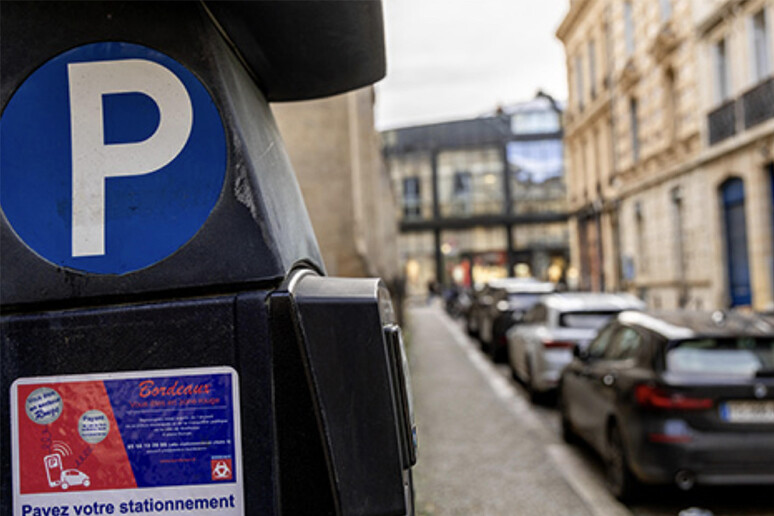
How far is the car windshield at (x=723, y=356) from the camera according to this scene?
579cm

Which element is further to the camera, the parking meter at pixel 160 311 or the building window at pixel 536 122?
the building window at pixel 536 122

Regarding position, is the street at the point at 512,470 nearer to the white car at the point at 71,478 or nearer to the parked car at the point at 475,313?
the white car at the point at 71,478

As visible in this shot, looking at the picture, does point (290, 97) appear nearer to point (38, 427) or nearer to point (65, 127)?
Result: point (65, 127)

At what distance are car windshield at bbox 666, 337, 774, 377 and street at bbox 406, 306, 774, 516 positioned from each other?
0.97 meters

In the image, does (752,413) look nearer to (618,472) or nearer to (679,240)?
(618,472)

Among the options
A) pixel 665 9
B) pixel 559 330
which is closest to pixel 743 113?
pixel 665 9

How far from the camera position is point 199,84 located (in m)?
1.41

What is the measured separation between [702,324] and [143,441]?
5.68 metres

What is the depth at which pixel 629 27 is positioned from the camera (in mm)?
26562

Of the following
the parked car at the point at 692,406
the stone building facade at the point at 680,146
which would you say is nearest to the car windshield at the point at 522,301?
the stone building facade at the point at 680,146

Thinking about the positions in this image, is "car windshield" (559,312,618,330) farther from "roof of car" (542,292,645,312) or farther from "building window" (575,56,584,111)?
"building window" (575,56,584,111)

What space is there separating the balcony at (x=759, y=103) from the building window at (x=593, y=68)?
545 inches

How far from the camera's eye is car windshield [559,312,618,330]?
34.6ft

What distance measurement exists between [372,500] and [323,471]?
0.09 m
